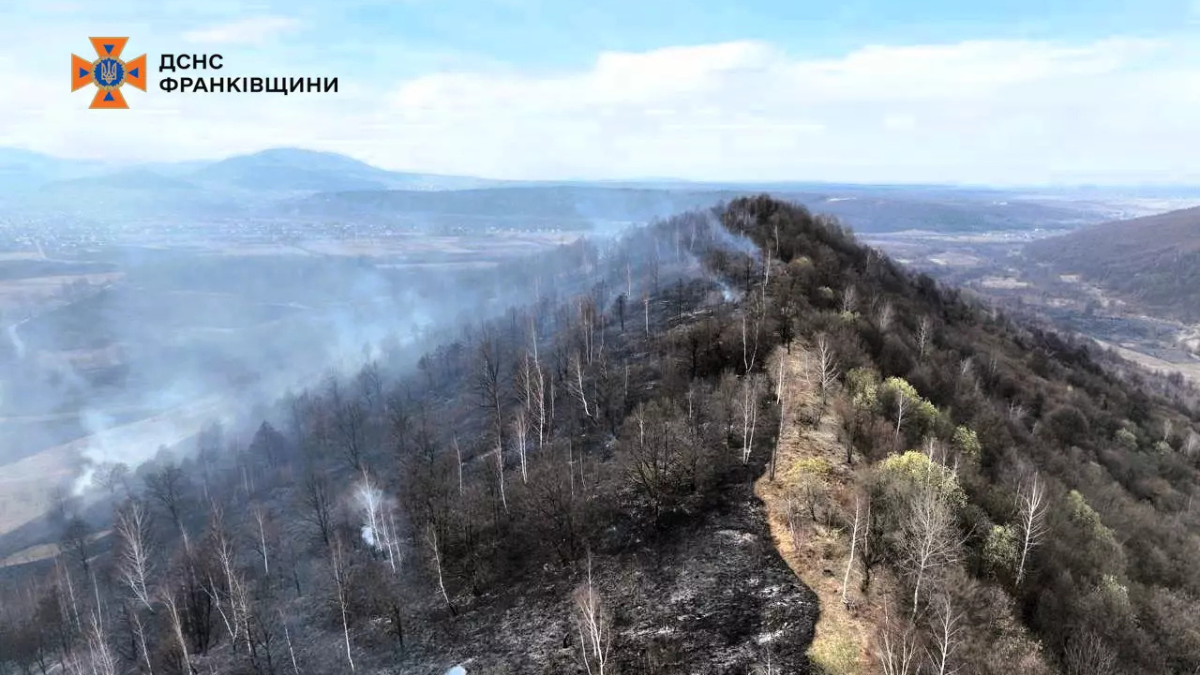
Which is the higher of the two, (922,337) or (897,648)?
(922,337)

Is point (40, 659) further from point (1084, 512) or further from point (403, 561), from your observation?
point (1084, 512)

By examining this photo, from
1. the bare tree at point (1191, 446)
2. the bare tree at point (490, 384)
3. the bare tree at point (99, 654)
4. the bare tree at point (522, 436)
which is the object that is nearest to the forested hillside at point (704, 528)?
the bare tree at point (99, 654)

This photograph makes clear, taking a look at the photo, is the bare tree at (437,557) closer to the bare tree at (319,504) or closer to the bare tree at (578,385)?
the bare tree at (319,504)

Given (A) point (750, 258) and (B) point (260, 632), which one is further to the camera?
(A) point (750, 258)

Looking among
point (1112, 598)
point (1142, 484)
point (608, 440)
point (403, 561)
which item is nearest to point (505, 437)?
point (608, 440)

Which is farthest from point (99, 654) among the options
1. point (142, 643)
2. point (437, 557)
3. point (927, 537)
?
point (927, 537)

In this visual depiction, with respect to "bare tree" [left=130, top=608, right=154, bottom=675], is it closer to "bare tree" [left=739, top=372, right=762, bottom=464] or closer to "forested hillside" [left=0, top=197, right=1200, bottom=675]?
"forested hillside" [left=0, top=197, right=1200, bottom=675]

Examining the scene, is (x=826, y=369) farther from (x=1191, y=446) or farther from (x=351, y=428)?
(x=351, y=428)

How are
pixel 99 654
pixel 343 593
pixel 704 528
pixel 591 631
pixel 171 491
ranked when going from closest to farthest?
pixel 591 631 → pixel 704 528 → pixel 343 593 → pixel 99 654 → pixel 171 491
